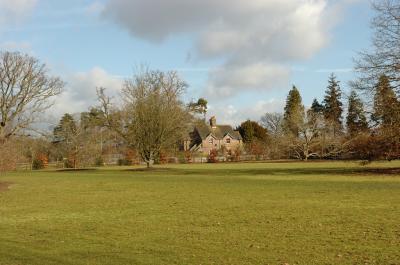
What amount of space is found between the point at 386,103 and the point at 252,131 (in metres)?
→ 78.7

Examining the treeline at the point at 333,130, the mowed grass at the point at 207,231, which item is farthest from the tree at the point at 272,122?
the mowed grass at the point at 207,231

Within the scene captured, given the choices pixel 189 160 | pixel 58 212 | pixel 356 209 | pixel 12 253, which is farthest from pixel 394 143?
pixel 189 160

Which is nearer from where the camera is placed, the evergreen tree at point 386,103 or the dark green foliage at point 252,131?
the evergreen tree at point 386,103

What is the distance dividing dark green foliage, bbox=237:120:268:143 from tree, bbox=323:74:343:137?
643 inches

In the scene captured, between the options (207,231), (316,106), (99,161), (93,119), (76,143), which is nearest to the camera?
(207,231)

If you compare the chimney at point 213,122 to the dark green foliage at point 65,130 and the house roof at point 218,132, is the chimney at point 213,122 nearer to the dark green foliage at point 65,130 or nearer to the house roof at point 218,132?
the house roof at point 218,132

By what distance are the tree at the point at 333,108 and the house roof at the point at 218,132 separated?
27.8 m

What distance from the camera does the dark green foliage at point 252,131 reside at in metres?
113

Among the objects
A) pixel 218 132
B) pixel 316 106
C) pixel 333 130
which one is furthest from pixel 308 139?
pixel 218 132

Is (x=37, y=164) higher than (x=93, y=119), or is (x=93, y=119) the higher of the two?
(x=93, y=119)

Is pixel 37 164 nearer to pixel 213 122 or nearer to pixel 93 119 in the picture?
pixel 93 119

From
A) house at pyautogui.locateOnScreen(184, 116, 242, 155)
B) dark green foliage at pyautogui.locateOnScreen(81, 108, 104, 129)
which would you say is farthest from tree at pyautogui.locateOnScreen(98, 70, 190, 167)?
house at pyautogui.locateOnScreen(184, 116, 242, 155)

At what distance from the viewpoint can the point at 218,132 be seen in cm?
12638

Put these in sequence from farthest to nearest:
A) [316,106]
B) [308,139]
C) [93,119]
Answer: [316,106] < [308,139] < [93,119]
